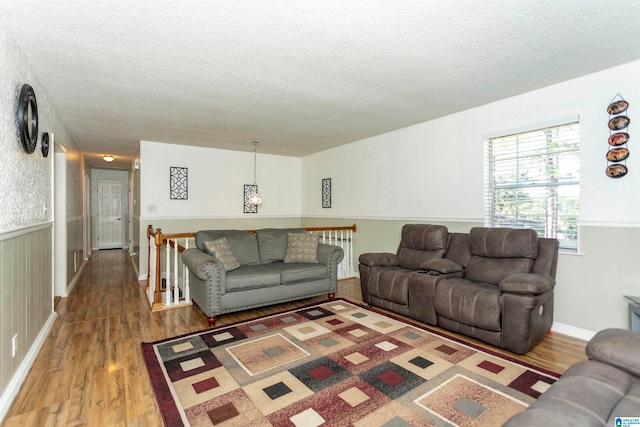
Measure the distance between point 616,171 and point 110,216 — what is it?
11.1 meters

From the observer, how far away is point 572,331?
303cm

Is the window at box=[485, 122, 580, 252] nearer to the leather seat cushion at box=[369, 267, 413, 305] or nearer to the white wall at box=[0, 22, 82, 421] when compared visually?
the leather seat cushion at box=[369, 267, 413, 305]

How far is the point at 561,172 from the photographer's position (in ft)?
10.4

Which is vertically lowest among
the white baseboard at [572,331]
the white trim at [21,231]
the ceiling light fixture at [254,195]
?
the white baseboard at [572,331]

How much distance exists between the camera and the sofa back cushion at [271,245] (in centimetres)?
430

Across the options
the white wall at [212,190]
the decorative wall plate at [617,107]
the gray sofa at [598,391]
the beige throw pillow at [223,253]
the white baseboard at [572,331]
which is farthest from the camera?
the white wall at [212,190]

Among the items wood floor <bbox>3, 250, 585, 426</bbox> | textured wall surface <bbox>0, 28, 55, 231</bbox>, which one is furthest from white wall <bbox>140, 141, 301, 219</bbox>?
textured wall surface <bbox>0, 28, 55, 231</bbox>

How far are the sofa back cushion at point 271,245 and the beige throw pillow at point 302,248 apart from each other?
2.8 inches

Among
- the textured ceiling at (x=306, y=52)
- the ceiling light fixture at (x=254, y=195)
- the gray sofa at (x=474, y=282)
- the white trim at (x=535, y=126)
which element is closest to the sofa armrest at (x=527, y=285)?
the gray sofa at (x=474, y=282)

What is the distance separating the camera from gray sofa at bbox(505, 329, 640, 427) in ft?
3.61

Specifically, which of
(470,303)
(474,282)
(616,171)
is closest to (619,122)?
(616,171)

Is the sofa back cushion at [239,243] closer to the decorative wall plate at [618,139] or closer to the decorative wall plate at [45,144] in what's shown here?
the decorative wall plate at [45,144]

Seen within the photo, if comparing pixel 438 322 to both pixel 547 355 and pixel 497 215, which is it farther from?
pixel 497 215

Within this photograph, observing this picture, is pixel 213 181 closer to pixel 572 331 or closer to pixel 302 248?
pixel 302 248
